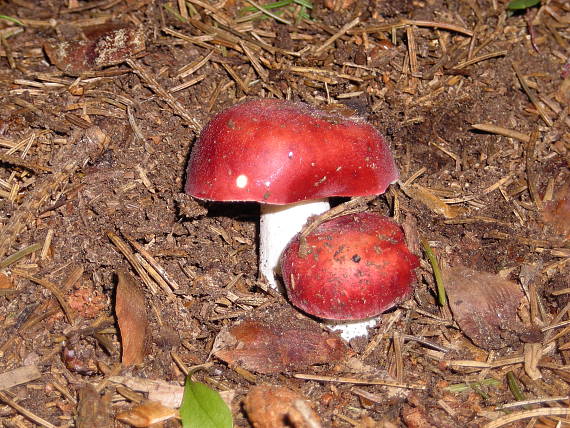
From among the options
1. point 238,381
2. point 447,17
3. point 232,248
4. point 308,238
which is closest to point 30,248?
point 232,248

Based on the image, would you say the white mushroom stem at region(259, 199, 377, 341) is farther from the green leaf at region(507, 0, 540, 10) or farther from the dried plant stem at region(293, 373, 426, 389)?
the green leaf at region(507, 0, 540, 10)

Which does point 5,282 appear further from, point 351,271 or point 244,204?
point 351,271

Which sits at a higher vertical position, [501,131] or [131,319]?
[501,131]

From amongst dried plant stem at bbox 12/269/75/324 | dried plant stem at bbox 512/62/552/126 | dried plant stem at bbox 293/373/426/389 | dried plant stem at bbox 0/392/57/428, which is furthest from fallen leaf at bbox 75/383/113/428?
dried plant stem at bbox 512/62/552/126

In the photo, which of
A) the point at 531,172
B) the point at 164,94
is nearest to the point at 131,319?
the point at 164,94

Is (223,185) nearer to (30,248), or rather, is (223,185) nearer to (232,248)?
(232,248)
